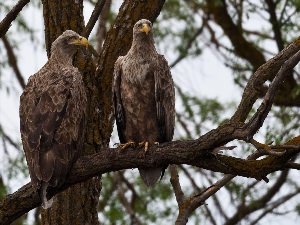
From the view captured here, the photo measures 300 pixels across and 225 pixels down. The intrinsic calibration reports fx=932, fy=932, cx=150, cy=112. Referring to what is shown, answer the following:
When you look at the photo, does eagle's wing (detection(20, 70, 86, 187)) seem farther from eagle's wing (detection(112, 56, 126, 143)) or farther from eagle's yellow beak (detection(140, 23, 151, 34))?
eagle's yellow beak (detection(140, 23, 151, 34))

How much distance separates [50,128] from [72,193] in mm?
1077

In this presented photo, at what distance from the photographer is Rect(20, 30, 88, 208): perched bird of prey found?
6840mm

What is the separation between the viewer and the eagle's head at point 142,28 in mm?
7738

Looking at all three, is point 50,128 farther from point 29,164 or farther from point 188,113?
point 188,113

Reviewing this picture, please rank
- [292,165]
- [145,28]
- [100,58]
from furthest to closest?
1. [100,58]
2. [145,28]
3. [292,165]

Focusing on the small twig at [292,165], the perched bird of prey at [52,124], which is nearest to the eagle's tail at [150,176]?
the perched bird of prey at [52,124]

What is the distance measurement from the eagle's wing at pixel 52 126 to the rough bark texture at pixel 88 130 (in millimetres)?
734

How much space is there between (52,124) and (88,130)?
102 cm

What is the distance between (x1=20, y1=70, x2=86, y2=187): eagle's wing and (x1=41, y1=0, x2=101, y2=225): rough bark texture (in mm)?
734

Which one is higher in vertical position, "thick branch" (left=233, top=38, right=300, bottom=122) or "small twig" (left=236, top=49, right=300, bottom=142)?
"thick branch" (left=233, top=38, right=300, bottom=122)

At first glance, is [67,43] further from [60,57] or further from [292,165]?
[292,165]

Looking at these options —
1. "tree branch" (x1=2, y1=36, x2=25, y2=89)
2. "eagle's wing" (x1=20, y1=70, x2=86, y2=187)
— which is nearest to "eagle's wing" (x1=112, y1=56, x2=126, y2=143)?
"eagle's wing" (x1=20, y1=70, x2=86, y2=187)

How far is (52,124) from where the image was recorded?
704 centimetres

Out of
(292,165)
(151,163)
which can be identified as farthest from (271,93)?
(151,163)
